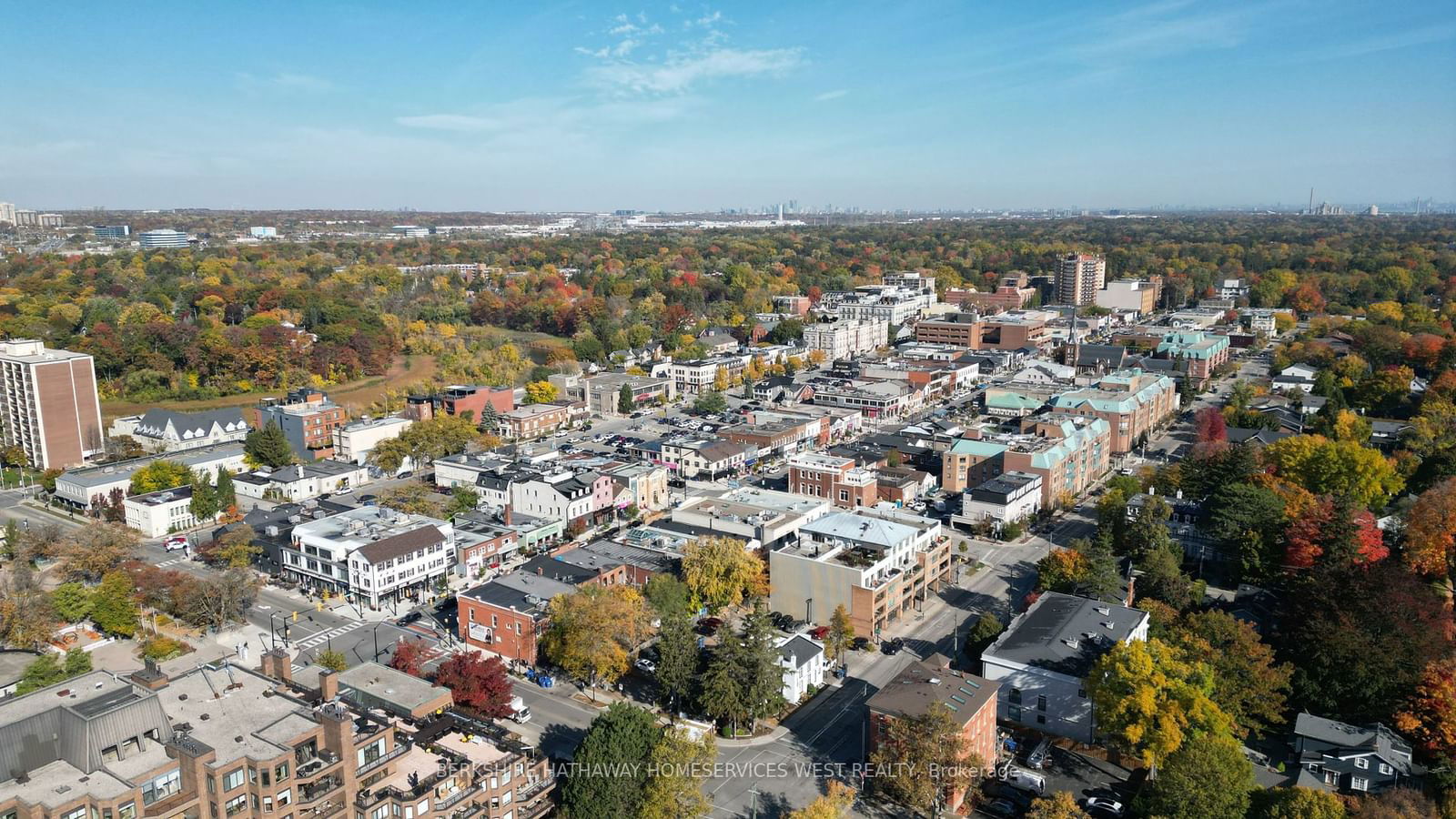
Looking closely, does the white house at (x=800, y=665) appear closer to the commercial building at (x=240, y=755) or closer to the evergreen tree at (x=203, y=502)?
the commercial building at (x=240, y=755)

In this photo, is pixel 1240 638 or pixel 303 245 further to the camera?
pixel 303 245

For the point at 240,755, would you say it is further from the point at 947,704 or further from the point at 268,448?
the point at 268,448

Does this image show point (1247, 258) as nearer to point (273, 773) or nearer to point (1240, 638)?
point (1240, 638)

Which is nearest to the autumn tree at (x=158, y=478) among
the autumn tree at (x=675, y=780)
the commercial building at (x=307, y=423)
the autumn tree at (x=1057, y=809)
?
the commercial building at (x=307, y=423)

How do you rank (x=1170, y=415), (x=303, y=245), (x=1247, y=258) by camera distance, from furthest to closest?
(x=303, y=245)
(x=1247, y=258)
(x=1170, y=415)

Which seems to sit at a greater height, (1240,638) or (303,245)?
(303,245)

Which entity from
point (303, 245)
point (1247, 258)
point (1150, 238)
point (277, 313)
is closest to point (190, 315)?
point (277, 313)

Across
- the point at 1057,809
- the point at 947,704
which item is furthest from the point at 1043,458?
the point at 1057,809
